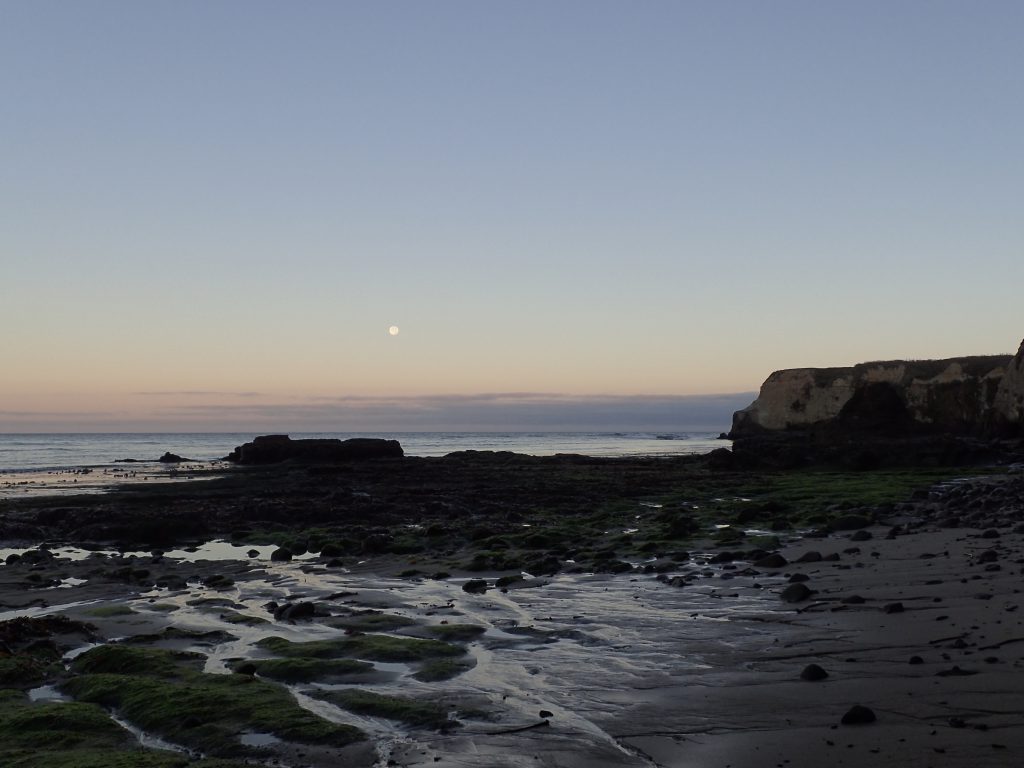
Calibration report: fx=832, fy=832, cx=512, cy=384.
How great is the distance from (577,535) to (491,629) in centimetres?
857

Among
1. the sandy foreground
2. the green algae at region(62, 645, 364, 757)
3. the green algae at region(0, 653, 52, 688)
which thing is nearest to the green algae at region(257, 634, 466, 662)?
the sandy foreground

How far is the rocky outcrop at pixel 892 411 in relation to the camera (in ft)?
133

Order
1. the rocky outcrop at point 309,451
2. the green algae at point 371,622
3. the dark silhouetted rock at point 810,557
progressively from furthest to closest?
the rocky outcrop at point 309,451 < the dark silhouetted rock at point 810,557 < the green algae at point 371,622

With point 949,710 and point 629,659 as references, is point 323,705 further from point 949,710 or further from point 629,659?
point 949,710

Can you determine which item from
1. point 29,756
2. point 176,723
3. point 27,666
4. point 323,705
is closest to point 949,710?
point 323,705

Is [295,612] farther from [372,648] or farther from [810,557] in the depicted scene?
[810,557]

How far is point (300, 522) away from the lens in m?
21.1

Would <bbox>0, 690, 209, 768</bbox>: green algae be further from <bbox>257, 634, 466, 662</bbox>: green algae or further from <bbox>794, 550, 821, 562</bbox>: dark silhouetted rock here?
<bbox>794, 550, 821, 562</bbox>: dark silhouetted rock

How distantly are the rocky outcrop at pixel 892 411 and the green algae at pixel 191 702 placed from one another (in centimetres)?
3584

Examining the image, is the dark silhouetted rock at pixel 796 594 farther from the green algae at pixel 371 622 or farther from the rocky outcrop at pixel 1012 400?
the rocky outcrop at pixel 1012 400

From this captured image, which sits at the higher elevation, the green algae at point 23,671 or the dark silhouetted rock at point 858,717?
the dark silhouetted rock at point 858,717

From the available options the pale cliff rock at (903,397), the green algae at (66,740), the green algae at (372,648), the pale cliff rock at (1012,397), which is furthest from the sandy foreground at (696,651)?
the pale cliff rock at (903,397)

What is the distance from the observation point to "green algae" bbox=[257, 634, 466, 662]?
25.2ft

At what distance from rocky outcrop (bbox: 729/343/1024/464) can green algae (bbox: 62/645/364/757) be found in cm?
3584
